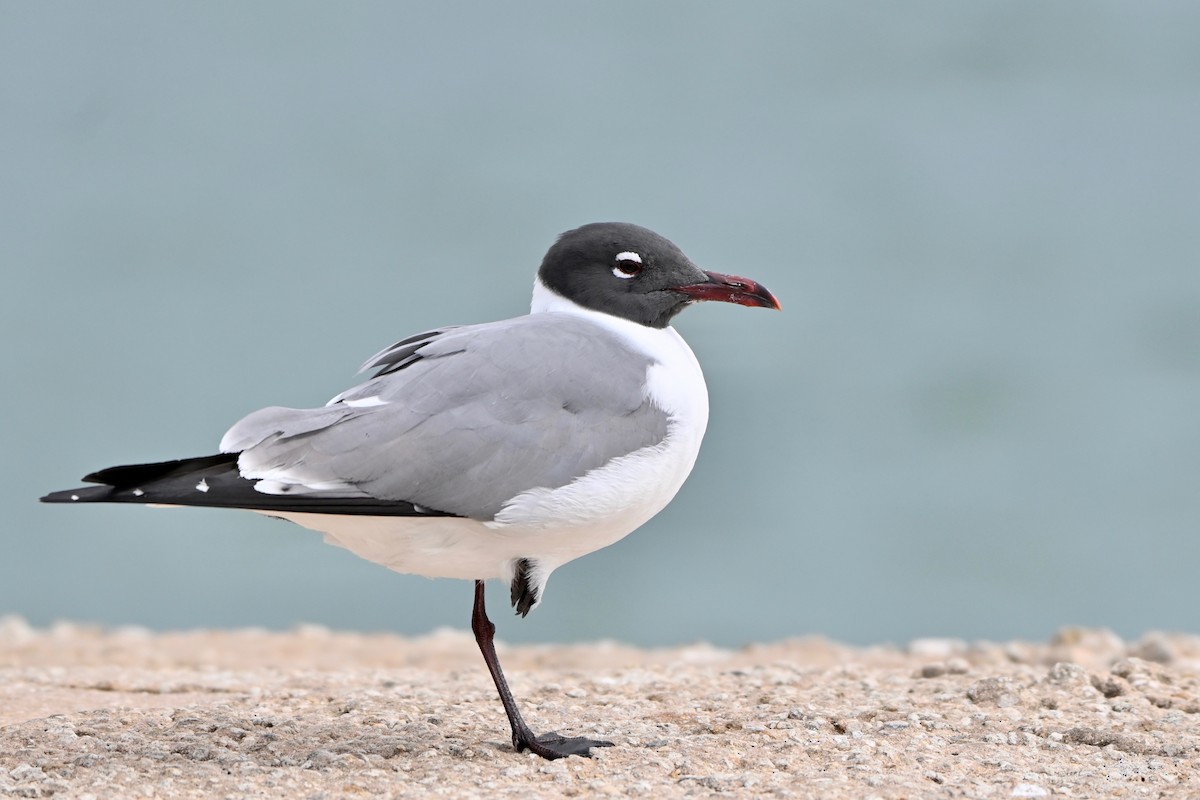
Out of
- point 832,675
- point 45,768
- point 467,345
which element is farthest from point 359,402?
point 832,675

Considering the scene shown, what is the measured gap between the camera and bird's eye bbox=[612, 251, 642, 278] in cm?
600

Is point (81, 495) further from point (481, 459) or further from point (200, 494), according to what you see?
point (481, 459)

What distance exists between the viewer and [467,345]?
5.53 meters

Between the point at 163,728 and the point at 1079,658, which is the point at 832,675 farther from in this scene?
the point at 163,728

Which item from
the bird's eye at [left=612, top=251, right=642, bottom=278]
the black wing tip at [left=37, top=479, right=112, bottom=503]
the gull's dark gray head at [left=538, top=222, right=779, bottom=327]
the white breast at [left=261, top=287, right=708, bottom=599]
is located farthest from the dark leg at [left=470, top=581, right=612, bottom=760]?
the black wing tip at [left=37, top=479, right=112, bottom=503]

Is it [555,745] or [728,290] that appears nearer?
[555,745]

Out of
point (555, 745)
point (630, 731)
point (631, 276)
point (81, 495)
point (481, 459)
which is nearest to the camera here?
point (81, 495)

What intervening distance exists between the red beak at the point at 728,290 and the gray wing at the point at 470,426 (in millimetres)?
549

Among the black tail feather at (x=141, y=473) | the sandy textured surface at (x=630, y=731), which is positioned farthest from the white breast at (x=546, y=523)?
the sandy textured surface at (x=630, y=731)

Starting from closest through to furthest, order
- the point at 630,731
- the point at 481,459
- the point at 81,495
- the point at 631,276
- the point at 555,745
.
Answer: the point at 81,495 → the point at 481,459 → the point at 555,745 → the point at 630,731 → the point at 631,276

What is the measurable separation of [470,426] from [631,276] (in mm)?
1162

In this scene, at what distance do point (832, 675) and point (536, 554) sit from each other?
8.37 ft

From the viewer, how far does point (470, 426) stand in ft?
17.1

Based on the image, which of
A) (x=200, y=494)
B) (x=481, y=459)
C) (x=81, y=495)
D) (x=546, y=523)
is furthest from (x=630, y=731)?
(x=81, y=495)
